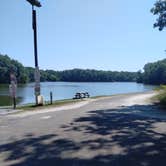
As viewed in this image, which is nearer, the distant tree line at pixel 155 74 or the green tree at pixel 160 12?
the green tree at pixel 160 12

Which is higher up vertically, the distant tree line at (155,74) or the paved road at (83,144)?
the distant tree line at (155,74)

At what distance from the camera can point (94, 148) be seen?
953 cm

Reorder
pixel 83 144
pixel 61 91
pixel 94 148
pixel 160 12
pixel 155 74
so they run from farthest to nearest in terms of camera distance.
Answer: pixel 155 74, pixel 61 91, pixel 160 12, pixel 83 144, pixel 94 148

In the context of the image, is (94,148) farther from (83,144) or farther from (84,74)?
(84,74)

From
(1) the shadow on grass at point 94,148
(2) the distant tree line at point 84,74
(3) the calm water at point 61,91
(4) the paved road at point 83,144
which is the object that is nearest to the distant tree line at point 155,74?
(2) the distant tree line at point 84,74

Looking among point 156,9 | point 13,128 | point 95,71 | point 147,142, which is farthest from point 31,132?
point 95,71

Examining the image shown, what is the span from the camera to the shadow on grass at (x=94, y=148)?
8.20 meters

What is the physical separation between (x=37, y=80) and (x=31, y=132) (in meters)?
14.7

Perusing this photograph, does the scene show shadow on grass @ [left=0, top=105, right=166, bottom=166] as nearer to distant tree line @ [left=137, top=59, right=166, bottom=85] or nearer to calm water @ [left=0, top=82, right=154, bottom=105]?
calm water @ [left=0, top=82, right=154, bottom=105]

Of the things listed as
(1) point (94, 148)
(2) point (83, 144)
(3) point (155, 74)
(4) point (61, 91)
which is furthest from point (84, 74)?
(1) point (94, 148)

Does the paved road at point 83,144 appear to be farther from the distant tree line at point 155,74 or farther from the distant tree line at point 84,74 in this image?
the distant tree line at point 155,74

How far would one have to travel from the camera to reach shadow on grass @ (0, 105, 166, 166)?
26.9 ft

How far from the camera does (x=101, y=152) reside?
907 centimetres

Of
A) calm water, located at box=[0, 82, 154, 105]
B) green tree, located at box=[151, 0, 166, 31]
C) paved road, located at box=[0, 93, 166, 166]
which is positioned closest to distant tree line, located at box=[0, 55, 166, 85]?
calm water, located at box=[0, 82, 154, 105]
